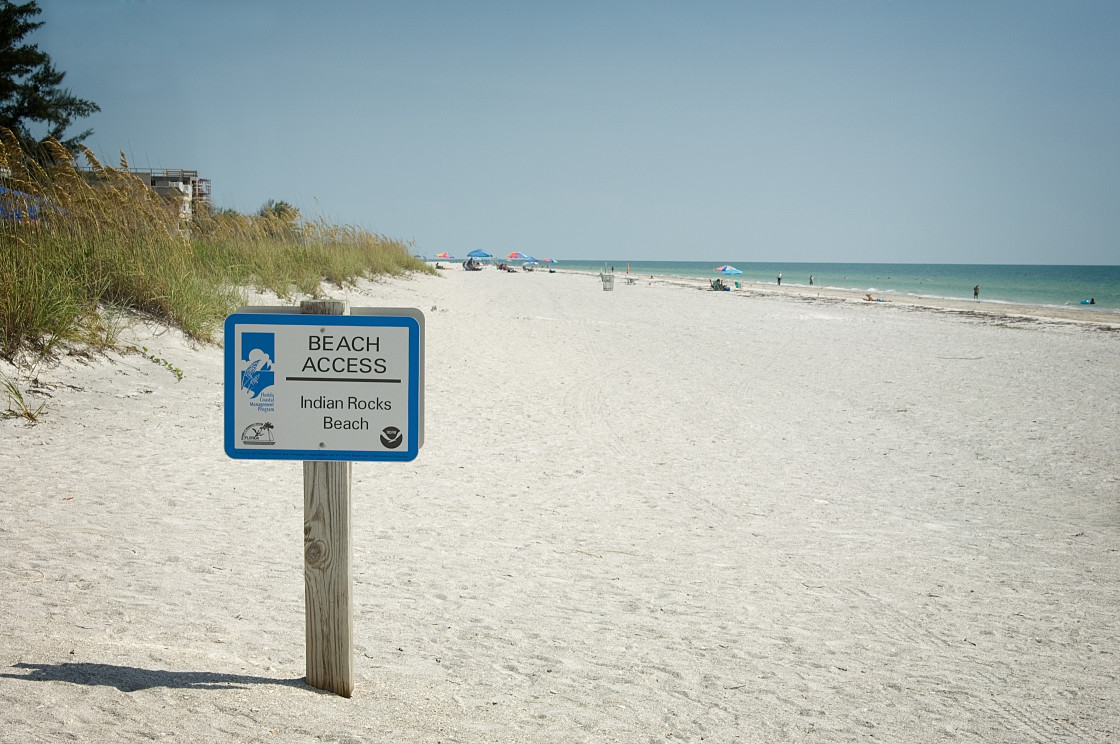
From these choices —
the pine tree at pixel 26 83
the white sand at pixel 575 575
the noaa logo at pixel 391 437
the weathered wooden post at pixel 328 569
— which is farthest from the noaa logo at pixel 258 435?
the pine tree at pixel 26 83

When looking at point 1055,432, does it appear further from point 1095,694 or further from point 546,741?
point 546,741

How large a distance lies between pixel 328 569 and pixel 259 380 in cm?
65

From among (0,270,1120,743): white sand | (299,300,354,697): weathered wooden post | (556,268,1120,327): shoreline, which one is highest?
(556,268,1120,327): shoreline

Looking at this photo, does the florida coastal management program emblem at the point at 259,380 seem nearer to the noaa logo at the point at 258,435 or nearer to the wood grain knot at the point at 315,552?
the noaa logo at the point at 258,435

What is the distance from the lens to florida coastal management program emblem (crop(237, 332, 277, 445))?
2.43 m

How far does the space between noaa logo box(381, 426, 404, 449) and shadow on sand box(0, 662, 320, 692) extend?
0.94 meters

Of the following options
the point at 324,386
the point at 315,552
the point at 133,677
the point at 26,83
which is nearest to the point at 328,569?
the point at 315,552

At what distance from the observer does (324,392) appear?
245 centimetres

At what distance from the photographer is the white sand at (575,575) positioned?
277 centimetres

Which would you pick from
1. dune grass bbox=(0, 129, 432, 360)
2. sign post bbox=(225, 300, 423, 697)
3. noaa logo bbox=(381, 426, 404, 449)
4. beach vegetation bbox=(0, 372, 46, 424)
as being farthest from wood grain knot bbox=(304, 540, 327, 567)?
dune grass bbox=(0, 129, 432, 360)

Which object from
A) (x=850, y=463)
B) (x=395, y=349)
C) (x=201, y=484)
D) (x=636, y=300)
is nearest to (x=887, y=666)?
(x=395, y=349)

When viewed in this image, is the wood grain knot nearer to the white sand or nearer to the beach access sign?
the beach access sign

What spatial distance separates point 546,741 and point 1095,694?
2.18 meters

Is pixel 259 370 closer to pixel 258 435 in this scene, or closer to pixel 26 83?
pixel 258 435
